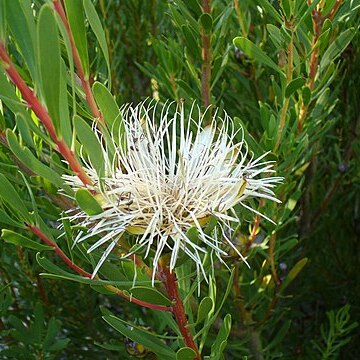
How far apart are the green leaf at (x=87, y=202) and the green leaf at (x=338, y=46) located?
42 cm

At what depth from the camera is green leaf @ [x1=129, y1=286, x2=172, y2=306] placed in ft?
1.75

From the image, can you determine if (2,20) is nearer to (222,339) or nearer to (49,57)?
(49,57)

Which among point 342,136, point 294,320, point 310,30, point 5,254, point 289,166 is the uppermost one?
point 310,30

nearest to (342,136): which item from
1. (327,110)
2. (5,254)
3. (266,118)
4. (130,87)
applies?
(327,110)

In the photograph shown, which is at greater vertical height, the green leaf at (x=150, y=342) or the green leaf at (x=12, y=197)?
the green leaf at (x=12, y=197)

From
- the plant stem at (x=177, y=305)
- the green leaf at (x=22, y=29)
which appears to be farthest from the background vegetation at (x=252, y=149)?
the plant stem at (x=177, y=305)

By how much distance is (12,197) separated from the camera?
534 millimetres

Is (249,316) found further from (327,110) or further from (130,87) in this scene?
(130,87)

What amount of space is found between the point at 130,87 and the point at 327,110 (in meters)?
0.54

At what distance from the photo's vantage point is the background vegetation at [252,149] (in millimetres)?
730

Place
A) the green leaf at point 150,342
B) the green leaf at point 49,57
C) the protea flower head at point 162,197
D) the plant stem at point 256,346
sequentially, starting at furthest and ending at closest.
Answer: the plant stem at point 256,346
the green leaf at point 150,342
the protea flower head at point 162,197
the green leaf at point 49,57

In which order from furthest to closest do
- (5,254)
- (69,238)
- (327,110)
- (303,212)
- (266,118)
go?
(303,212) → (5,254) → (327,110) → (266,118) → (69,238)

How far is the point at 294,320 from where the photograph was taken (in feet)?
4.91

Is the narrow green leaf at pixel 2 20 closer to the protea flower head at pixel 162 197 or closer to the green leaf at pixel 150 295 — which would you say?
the protea flower head at pixel 162 197
